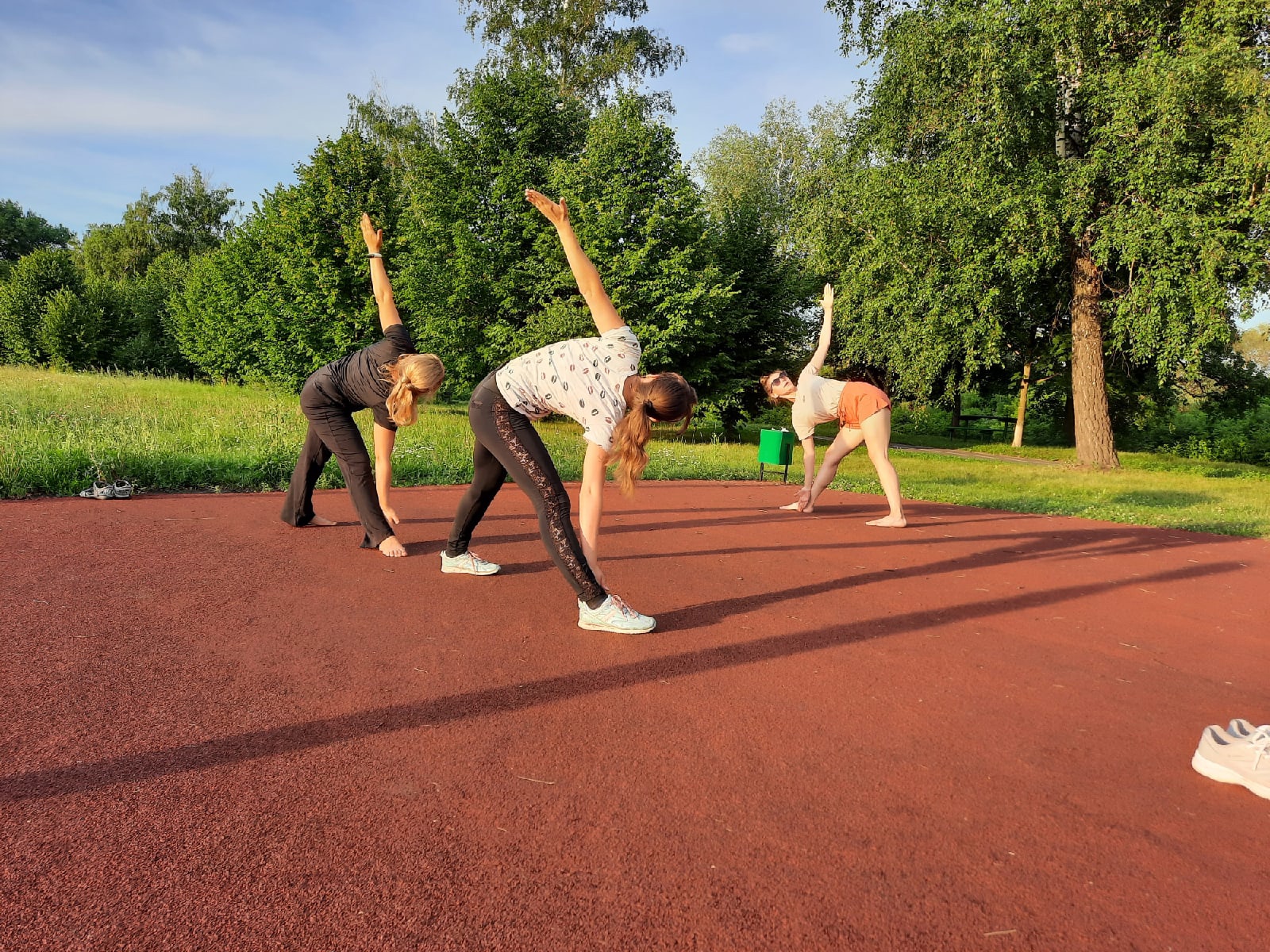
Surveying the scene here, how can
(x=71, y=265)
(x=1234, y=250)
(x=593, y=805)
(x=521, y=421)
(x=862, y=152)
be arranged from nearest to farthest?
(x=593, y=805) < (x=521, y=421) < (x=1234, y=250) < (x=862, y=152) < (x=71, y=265)

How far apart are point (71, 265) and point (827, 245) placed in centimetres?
3940

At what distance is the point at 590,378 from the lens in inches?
167

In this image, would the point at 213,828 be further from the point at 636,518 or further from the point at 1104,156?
the point at 1104,156

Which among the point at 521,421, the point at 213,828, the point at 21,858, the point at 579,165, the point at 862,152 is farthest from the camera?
the point at 579,165

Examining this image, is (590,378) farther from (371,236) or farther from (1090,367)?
(1090,367)

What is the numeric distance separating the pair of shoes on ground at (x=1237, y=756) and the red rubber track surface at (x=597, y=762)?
0.07 metres

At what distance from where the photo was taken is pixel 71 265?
3988 centimetres

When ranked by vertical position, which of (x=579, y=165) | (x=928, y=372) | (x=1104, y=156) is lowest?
(x=928, y=372)

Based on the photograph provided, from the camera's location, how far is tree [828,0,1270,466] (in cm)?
1490

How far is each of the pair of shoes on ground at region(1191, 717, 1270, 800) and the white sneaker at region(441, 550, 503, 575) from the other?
13.8 feet

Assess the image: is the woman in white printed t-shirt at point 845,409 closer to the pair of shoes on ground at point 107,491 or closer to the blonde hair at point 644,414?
the blonde hair at point 644,414

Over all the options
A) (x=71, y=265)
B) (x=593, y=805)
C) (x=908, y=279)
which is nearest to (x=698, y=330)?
(x=908, y=279)

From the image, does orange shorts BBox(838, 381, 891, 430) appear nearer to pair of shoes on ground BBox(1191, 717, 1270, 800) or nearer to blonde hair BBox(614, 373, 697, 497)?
blonde hair BBox(614, 373, 697, 497)

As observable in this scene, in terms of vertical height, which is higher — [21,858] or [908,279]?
[908,279]
